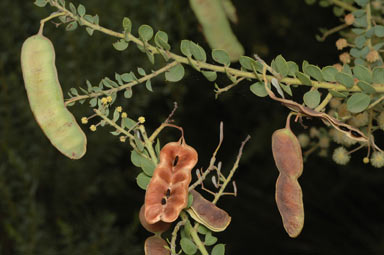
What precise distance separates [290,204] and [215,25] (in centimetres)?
22

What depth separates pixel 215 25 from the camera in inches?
20.7

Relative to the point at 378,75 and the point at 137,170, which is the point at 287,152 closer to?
the point at 378,75

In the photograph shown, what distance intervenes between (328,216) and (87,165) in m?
0.47

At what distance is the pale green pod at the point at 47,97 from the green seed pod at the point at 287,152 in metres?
0.13

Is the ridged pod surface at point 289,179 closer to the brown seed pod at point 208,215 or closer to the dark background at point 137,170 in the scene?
the brown seed pod at point 208,215

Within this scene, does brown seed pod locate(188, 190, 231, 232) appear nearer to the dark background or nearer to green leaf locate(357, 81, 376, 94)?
green leaf locate(357, 81, 376, 94)

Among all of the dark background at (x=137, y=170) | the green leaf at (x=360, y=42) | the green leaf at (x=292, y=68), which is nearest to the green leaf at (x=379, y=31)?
the green leaf at (x=360, y=42)

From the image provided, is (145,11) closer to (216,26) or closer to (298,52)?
(298,52)

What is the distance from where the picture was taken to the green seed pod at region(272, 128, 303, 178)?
36 centimetres

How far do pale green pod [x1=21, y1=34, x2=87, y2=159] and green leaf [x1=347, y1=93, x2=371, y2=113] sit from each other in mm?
173

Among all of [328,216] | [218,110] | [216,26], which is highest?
[216,26]

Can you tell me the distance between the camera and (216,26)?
53 cm

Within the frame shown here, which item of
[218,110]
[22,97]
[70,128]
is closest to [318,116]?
[70,128]

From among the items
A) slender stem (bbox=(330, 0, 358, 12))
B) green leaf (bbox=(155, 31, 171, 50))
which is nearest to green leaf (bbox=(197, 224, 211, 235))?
green leaf (bbox=(155, 31, 171, 50))
